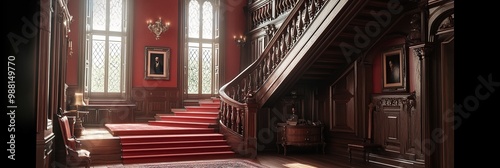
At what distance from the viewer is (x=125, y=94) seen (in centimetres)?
1217

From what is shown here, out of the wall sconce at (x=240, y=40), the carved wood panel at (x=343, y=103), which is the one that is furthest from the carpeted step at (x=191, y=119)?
the wall sconce at (x=240, y=40)

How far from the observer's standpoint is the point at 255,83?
31.7 feet

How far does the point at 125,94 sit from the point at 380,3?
25.5 feet

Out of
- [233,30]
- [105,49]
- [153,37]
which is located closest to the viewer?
[105,49]

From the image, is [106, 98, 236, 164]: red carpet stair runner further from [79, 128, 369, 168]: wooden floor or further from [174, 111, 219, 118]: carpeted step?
[79, 128, 369, 168]: wooden floor

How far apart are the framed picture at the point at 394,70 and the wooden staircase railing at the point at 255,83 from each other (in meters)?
1.62

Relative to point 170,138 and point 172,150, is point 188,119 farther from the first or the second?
point 172,150

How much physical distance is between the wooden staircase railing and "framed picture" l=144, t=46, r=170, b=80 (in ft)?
9.95

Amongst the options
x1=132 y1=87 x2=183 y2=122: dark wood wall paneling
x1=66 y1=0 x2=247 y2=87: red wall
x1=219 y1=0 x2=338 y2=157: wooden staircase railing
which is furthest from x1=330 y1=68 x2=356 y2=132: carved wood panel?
x1=132 y1=87 x2=183 y2=122: dark wood wall paneling

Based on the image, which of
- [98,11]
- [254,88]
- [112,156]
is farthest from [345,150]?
[98,11]

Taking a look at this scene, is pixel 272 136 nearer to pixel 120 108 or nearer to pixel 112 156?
pixel 112 156
